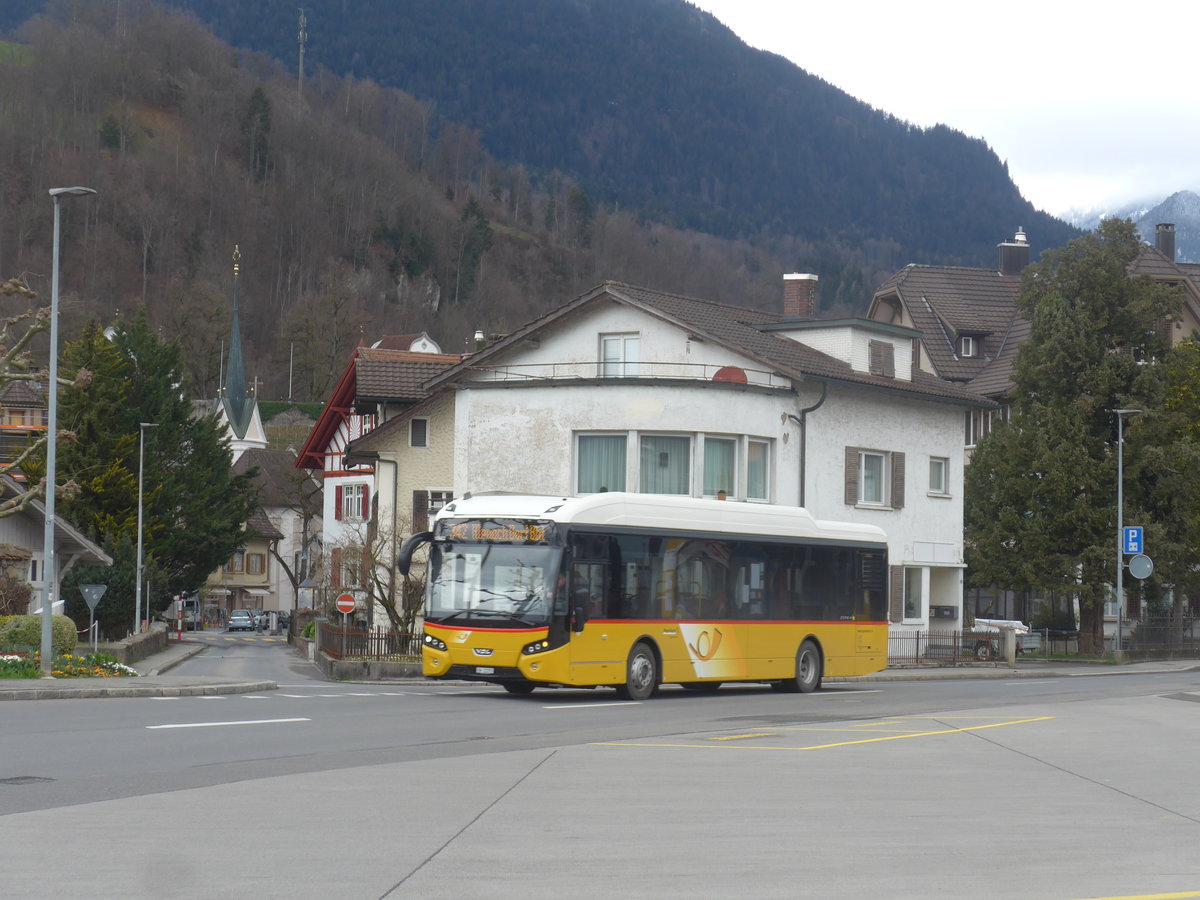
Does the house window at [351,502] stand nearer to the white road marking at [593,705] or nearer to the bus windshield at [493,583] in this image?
the bus windshield at [493,583]

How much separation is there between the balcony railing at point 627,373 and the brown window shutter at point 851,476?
3219mm

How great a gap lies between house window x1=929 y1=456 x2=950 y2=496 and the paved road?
25.1m

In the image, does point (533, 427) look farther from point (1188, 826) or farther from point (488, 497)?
point (1188, 826)

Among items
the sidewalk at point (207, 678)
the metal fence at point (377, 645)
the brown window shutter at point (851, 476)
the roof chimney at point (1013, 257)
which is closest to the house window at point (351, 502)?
the sidewalk at point (207, 678)

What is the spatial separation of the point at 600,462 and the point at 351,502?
25071 millimetres

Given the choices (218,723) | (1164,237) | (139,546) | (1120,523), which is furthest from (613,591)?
(1164,237)

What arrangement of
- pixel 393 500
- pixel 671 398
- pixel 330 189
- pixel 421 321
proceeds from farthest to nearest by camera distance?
1. pixel 330 189
2. pixel 421 321
3. pixel 393 500
4. pixel 671 398

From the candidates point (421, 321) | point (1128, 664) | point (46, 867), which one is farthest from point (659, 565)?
point (421, 321)

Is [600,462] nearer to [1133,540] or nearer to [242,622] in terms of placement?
[1133,540]

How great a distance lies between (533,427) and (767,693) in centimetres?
1405

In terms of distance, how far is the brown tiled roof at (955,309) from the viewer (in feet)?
232

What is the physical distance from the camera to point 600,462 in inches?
1592

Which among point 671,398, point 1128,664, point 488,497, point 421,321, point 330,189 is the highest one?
point 330,189

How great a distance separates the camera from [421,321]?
178250 millimetres
